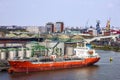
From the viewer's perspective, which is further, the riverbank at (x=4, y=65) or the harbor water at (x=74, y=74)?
the riverbank at (x=4, y=65)

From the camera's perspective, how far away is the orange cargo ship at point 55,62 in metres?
22.4

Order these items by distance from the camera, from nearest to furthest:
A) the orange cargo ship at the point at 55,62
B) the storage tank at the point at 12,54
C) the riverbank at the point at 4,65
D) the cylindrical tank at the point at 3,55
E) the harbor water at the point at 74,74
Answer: the harbor water at the point at 74,74, the riverbank at the point at 4,65, the orange cargo ship at the point at 55,62, the cylindrical tank at the point at 3,55, the storage tank at the point at 12,54

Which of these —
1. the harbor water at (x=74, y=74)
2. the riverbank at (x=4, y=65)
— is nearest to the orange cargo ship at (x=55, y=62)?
the riverbank at (x=4, y=65)

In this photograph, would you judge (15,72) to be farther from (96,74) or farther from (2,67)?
(96,74)

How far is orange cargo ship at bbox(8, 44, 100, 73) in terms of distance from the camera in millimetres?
22406

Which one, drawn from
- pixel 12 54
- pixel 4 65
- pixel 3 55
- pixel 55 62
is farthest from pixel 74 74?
pixel 3 55

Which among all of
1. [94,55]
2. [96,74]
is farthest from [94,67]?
[96,74]

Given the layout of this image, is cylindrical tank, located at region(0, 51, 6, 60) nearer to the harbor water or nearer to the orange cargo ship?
the orange cargo ship

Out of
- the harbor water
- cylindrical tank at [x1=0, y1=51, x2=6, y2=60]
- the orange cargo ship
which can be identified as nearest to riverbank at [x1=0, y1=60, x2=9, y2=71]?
the orange cargo ship

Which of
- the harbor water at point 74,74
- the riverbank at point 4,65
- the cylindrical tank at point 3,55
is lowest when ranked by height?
the harbor water at point 74,74

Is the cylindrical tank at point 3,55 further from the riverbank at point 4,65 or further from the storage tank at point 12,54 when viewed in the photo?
the riverbank at point 4,65

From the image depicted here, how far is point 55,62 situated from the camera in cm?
2403

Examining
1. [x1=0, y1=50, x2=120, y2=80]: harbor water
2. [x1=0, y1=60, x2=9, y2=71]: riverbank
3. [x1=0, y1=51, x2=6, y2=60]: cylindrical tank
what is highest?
[x1=0, y1=51, x2=6, y2=60]: cylindrical tank

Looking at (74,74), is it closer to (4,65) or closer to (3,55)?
(4,65)
